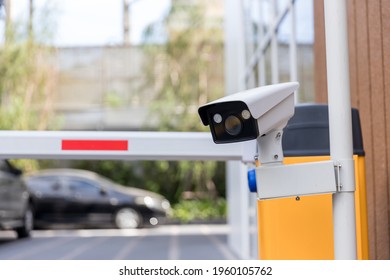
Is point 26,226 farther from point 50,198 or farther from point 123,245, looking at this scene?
point 50,198

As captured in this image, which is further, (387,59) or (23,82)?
(23,82)

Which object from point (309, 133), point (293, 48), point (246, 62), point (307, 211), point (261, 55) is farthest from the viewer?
point (246, 62)

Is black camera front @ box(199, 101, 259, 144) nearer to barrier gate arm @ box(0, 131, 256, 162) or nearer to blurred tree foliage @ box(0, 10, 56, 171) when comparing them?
barrier gate arm @ box(0, 131, 256, 162)

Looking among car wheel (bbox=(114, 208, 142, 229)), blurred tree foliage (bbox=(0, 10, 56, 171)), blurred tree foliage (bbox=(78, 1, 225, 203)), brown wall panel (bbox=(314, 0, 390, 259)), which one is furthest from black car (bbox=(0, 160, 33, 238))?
brown wall panel (bbox=(314, 0, 390, 259))

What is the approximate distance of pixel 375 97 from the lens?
358cm

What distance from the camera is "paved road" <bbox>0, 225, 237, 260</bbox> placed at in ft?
31.4

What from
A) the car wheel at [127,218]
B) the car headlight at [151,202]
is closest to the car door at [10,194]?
the car wheel at [127,218]

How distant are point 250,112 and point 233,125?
105mm

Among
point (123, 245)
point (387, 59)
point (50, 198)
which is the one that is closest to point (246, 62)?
point (123, 245)

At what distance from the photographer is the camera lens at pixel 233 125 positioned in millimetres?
2252

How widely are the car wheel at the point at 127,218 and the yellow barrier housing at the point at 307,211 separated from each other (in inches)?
489

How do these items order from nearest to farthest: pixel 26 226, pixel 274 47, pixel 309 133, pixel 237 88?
pixel 309 133 → pixel 274 47 → pixel 237 88 → pixel 26 226
